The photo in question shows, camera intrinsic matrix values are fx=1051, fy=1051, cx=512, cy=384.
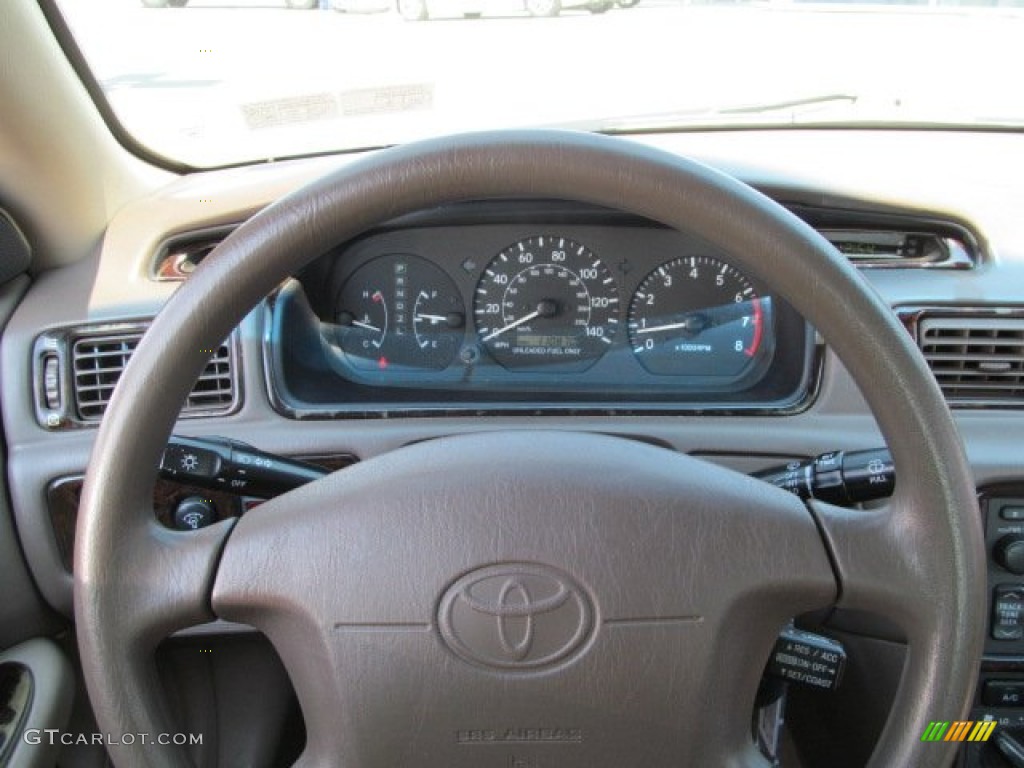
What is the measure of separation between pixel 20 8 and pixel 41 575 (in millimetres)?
1163

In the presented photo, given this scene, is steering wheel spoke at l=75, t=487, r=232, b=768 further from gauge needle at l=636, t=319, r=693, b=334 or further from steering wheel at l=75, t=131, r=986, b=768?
gauge needle at l=636, t=319, r=693, b=334

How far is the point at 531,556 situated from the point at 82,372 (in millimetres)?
1298

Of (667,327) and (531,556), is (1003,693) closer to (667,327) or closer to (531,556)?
(667,327)

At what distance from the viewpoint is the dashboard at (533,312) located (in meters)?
2.33

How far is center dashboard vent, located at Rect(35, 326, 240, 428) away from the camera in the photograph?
2143mm

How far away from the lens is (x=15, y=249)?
7.29ft

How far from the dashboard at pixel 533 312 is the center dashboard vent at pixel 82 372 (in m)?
0.24

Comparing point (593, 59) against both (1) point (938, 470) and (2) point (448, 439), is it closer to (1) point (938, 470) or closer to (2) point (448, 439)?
(2) point (448, 439)

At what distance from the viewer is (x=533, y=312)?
7.91 ft

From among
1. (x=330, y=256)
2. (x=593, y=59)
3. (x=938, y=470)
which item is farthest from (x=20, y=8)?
(x=938, y=470)

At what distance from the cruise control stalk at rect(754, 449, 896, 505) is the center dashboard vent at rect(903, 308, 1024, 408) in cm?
75

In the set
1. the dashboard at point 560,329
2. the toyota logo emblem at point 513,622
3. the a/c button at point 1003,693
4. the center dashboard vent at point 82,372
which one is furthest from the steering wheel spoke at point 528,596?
the a/c button at point 1003,693

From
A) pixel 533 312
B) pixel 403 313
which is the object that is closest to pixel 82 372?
pixel 403 313

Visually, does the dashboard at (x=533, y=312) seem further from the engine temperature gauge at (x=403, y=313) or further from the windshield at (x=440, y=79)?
the windshield at (x=440, y=79)
